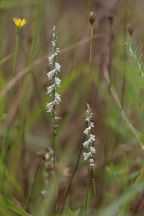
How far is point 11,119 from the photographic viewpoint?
5.02 ft

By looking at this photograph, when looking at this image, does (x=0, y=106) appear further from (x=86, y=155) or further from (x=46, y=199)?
(x=86, y=155)

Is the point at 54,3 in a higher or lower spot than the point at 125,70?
higher

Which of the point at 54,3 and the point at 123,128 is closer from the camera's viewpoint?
the point at 123,128

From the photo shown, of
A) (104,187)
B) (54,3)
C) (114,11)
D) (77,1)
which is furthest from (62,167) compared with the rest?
(77,1)

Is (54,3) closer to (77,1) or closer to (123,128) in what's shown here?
(77,1)

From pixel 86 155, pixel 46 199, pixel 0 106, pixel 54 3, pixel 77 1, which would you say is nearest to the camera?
pixel 86 155

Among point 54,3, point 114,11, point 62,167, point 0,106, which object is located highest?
point 54,3

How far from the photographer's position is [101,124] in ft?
6.24

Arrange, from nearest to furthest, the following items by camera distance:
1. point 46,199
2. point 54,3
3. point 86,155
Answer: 1. point 86,155
2. point 46,199
3. point 54,3

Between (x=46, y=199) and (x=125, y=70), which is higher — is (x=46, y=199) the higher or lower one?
the lower one

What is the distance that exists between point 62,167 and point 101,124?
1.55 feet

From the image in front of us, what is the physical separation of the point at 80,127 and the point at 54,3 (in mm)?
1805

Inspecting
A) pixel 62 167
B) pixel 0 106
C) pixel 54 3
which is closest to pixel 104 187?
pixel 62 167

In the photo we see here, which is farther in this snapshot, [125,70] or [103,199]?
[125,70]
